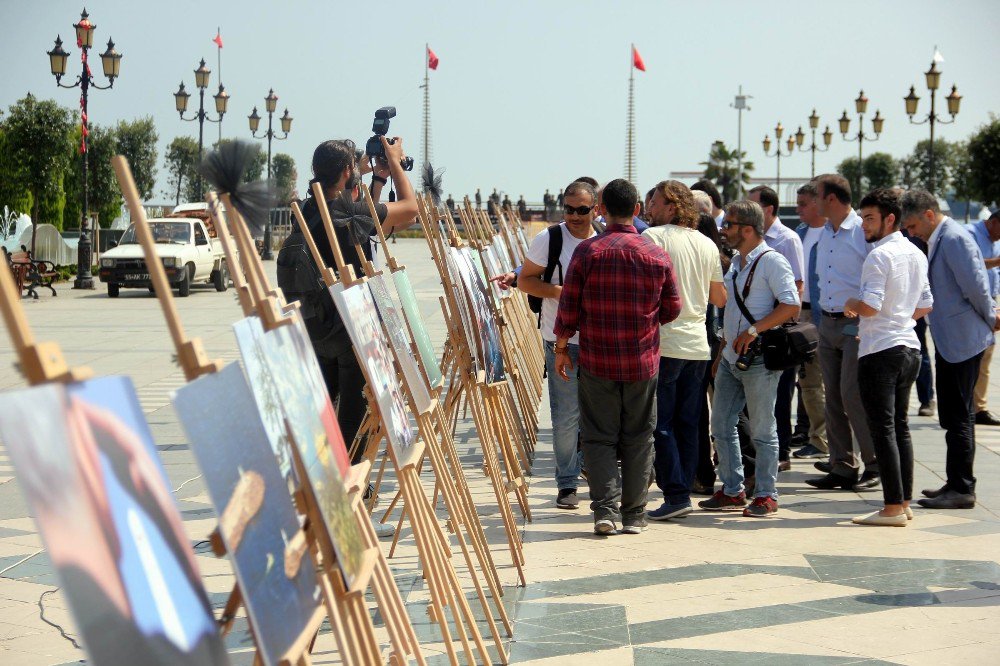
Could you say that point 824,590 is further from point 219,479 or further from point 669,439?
point 219,479

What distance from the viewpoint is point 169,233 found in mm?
28188

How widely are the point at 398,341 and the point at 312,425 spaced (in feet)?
4.93

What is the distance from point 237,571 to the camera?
7.63 feet

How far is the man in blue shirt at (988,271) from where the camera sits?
10562mm

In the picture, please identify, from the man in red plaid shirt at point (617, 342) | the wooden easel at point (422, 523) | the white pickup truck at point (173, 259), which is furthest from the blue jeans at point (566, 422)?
the white pickup truck at point (173, 259)

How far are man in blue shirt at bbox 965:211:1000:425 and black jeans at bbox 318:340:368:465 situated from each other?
18.9ft

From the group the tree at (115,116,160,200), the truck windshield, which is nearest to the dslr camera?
the truck windshield

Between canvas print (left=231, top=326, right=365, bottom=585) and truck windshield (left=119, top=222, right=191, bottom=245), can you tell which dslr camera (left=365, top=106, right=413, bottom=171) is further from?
truck windshield (left=119, top=222, right=191, bottom=245)

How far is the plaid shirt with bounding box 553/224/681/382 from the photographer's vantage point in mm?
6426

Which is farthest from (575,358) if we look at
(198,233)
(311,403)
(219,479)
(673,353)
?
(198,233)

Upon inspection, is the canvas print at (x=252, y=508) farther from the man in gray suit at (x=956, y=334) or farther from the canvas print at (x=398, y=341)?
Answer: the man in gray suit at (x=956, y=334)

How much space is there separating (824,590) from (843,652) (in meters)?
0.93

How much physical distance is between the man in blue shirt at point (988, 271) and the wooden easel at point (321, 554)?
25.8ft

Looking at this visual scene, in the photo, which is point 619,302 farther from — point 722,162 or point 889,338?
point 722,162
